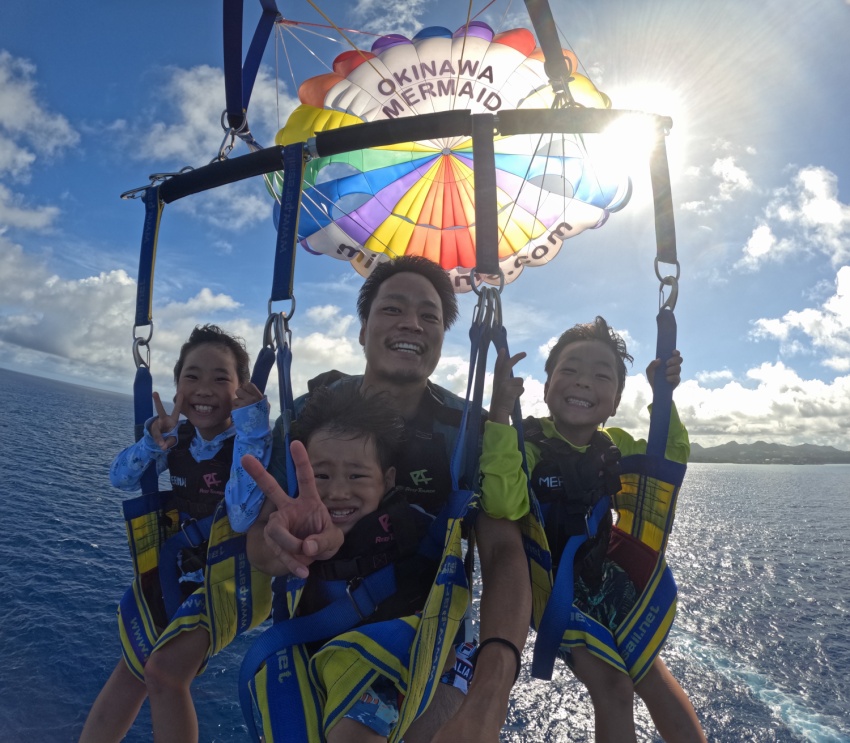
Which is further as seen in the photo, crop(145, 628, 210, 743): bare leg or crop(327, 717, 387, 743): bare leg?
crop(145, 628, 210, 743): bare leg

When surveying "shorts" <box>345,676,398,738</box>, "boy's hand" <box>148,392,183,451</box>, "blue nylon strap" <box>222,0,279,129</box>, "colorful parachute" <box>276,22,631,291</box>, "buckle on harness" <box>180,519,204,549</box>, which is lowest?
"shorts" <box>345,676,398,738</box>

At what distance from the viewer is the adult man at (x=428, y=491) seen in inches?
55.4

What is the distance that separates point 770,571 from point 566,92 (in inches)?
936

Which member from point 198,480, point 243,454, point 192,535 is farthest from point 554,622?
point 198,480

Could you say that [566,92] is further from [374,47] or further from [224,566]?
[374,47]

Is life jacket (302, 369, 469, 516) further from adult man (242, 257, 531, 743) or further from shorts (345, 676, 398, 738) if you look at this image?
shorts (345, 676, 398, 738)

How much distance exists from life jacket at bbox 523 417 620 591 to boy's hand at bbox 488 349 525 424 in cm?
64

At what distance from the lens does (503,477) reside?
74.2 inches

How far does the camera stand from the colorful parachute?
4863 mm

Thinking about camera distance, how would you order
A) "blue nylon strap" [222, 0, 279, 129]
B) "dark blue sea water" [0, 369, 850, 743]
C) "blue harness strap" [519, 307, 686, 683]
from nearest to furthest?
"blue harness strap" [519, 307, 686, 683] → "blue nylon strap" [222, 0, 279, 129] → "dark blue sea water" [0, 369, 850, 743]

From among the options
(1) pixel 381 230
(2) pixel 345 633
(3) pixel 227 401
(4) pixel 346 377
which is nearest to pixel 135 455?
(3) pixel 227 401

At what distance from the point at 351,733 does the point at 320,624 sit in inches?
13.8

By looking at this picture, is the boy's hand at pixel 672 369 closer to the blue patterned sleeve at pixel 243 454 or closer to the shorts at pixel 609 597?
the shorts at pixel 609 597

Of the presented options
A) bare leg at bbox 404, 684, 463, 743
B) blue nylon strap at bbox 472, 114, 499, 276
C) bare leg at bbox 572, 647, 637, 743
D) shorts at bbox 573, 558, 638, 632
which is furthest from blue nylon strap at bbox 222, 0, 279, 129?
bare leg at bbox 572, 647, 637, 743
